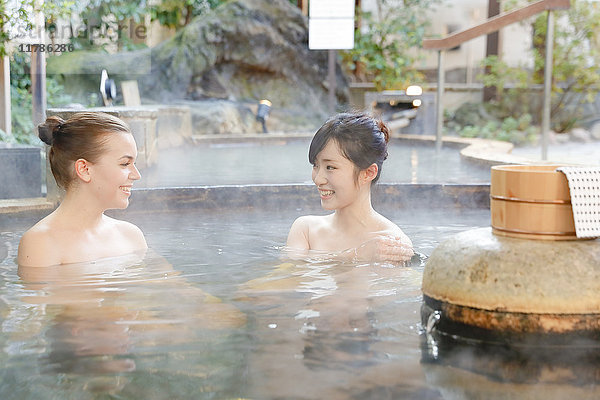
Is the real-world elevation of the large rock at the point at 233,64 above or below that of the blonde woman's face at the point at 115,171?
above

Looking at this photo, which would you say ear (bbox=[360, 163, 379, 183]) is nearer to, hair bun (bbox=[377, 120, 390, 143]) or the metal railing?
hair bun (bbox=[377, 120, 390, 143])

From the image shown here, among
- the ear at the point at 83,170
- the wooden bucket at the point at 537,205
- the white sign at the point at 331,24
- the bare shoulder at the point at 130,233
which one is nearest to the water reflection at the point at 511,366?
the wooden bucket at the point at 537,205

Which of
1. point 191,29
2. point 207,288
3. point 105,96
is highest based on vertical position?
point 191,29

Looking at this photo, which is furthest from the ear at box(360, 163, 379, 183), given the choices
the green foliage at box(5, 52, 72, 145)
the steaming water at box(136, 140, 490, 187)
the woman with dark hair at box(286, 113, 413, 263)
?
the green foliage at box(5, 52, 72, 145)

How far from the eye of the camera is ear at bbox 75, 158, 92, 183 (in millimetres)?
3330

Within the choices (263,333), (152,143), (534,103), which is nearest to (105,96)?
(152,143)

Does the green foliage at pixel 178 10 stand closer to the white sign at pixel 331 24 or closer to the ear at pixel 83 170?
the white sign at pixel 331 24

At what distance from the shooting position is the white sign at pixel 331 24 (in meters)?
12.7

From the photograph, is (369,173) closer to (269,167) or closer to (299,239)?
(299,239)

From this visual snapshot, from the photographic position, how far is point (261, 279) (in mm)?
3355

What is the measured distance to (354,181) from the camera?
143 inches

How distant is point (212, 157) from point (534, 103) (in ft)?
28.8

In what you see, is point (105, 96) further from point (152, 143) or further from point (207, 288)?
point (207, 288)

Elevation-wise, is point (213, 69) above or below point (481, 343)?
above
